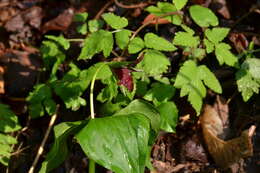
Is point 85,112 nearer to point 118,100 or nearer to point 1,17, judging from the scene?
point 118,100

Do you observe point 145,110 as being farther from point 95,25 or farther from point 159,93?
point 95,25

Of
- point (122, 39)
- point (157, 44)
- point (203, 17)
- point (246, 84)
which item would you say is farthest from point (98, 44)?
point (246, 84)

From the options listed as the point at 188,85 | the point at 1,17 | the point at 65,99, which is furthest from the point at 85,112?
the point at 1,17

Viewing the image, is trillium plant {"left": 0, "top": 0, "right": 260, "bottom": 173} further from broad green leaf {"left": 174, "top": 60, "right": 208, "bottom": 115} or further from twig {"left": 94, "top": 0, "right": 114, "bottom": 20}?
twig {"left": 94, "top": 0, "right": 114, "bottom": 20}

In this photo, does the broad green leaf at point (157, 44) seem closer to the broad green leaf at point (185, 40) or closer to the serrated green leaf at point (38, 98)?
the broad green leaf at point (185, 40)

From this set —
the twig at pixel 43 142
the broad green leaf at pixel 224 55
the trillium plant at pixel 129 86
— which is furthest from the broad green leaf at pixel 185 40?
the twig at pixel 43 142

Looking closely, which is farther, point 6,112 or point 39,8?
point 39,8

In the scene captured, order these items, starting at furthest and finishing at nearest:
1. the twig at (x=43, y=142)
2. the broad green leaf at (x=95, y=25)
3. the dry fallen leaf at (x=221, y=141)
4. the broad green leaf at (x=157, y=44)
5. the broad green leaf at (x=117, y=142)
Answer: the broad green leaf at (x=95, y=25) → the twig at (x=43, y=142) → the dry fallen leaf at (x=221, y=141) → the broad green leaf at (x=157, y=44) → the broad green leaf at (x=117, y=142)
